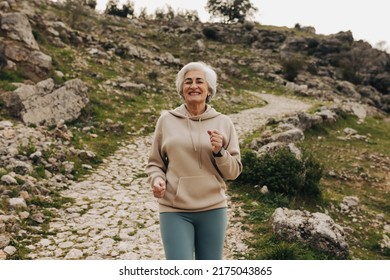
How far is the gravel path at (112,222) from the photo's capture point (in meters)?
5.89

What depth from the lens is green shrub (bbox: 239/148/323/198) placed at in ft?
28.8

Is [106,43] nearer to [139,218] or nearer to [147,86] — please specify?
[147,86]

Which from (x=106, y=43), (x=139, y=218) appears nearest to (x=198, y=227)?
(x=139, y=218)

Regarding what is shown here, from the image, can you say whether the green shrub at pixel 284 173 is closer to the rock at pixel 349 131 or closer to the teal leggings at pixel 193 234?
the teal leggings at pixel 193 234

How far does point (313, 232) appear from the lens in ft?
20.7

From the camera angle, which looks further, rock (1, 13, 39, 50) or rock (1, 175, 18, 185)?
rock (1, 13, 39, 50)

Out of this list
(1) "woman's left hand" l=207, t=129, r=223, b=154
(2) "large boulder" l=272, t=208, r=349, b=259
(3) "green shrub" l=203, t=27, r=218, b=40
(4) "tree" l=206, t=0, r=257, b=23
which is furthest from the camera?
(4) "tree" l=206, t=0, r=257, b=23

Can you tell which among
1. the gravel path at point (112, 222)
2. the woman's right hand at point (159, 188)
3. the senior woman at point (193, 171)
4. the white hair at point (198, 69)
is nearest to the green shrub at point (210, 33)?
the gravel path at point (112, 222)

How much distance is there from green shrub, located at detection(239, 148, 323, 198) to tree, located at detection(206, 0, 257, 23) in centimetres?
6069

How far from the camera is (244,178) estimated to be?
9.32 m

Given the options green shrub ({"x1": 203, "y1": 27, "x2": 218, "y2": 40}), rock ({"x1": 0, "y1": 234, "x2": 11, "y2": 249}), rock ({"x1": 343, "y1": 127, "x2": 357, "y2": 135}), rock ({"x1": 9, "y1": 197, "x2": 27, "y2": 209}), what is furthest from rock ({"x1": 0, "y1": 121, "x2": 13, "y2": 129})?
green shrub ({"x1": 203, "y1": 27, "x2": 218, "y2": 40})

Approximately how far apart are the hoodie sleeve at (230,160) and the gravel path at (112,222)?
279 centimetres

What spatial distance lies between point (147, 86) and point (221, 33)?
33.2 m

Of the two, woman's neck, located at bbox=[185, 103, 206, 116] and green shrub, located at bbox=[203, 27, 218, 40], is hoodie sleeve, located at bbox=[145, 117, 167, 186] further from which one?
green shrub, located at bbox=[203, 27, 218, 40]
